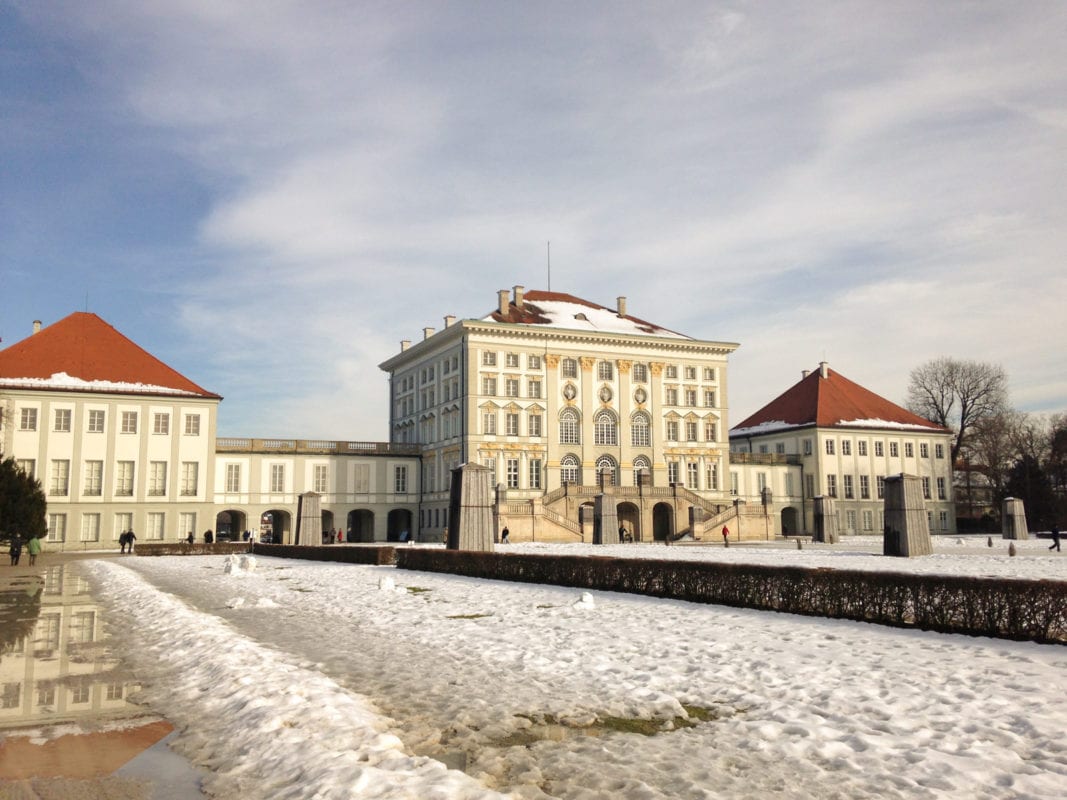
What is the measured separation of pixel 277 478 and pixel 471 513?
3829 centimetres

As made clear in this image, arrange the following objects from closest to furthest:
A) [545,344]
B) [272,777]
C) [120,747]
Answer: [272,777] → [120,747] → [545,344]

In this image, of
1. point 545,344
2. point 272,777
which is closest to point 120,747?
point 272,777

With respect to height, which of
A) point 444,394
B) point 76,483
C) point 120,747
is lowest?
point 120,747

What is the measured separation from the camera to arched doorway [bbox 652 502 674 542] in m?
62.8

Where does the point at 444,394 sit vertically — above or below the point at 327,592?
above

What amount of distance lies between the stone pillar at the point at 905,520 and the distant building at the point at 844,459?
42.1 m

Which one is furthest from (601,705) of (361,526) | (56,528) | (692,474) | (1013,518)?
(692,474)

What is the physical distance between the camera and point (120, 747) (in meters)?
7.07

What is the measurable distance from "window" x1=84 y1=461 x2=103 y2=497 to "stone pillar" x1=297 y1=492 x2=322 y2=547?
20195mm

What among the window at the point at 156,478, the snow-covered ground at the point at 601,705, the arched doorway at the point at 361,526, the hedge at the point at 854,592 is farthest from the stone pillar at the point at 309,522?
the snow-covered ground at the point at 601,705

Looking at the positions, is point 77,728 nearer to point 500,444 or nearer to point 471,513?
point 471,513

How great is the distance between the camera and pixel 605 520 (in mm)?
44656

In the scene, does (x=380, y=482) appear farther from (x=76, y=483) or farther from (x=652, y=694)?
(x=652, y=694)

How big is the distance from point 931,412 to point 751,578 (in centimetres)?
7592
